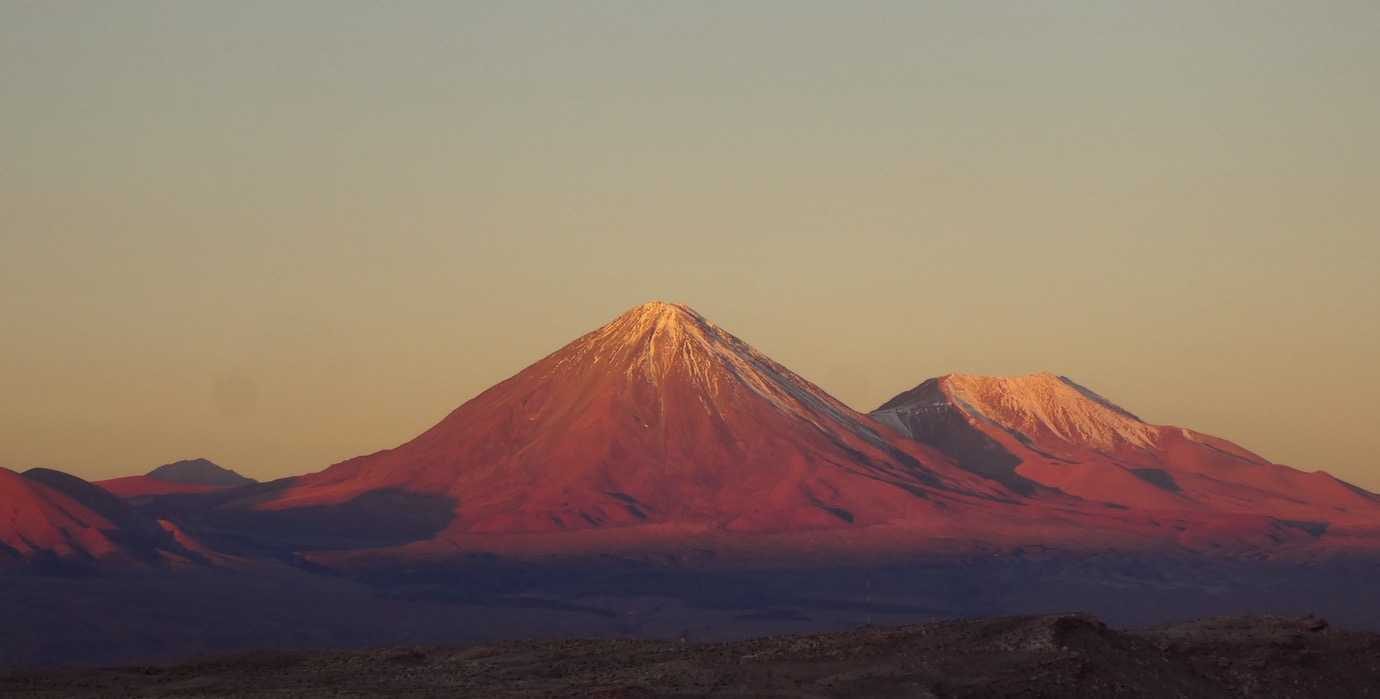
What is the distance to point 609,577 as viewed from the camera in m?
181

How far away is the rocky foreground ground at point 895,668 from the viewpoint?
54875 mm

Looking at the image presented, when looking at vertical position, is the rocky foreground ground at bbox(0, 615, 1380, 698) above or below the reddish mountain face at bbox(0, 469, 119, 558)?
below

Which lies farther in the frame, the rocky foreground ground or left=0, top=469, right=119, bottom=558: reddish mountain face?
left=0, top=469, right=119, bottom=558: reddish mountain face

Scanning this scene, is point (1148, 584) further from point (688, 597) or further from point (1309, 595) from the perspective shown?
point (688, 597)

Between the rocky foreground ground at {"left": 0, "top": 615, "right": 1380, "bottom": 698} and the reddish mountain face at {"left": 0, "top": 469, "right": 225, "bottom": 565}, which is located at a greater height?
the reddish mountain face at {"left": 0, "top": 469, "right": 225, "bottom": 565}

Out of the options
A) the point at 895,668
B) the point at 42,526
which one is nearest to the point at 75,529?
the point at 42,526

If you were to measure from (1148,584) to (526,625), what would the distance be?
6636 centimetres

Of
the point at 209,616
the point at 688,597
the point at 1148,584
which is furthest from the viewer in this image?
the point at 1148,584

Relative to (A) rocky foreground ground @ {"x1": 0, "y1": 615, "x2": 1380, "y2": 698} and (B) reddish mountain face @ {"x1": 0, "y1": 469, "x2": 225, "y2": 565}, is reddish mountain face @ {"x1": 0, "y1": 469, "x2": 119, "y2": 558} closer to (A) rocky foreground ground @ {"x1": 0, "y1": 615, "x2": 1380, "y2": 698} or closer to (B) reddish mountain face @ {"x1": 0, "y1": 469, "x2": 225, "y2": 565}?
(B) reddish mountain face @ {"x1": 0, "y1": 469, "x2": 225, "y2": 565}


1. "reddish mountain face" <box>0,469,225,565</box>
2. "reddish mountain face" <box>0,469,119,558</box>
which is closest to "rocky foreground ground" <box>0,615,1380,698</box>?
"reddish mountain face" <box>0,469,119,558</box>

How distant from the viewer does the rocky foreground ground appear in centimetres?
5488

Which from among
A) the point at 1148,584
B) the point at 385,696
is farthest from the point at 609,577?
the point at 385,696

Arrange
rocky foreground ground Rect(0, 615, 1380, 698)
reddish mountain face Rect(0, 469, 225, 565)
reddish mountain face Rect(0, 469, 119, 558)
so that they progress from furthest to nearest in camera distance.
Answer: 1. reddish mountain face Rect(0, 469, 225, 565)
2. reddish mountain face Rect(0, 469, 119, 558)
3. rocky foreground ground Rect(0, 615, 1380, 698)

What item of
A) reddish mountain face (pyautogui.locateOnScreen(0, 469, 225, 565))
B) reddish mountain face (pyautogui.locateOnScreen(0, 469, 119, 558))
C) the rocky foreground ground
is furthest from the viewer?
reddish mountain face (pyautogui.locateOnScreen(0, 469, 225, 565))
